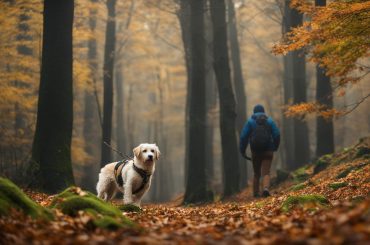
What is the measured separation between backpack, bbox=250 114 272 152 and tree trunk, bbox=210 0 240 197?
273cm

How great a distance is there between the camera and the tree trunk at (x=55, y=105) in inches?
431

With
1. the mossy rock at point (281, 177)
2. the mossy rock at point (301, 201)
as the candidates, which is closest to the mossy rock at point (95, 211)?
the mossy rock at point (301, 201)

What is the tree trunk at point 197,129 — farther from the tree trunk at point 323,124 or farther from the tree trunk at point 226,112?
the tree trunk at point 323,124

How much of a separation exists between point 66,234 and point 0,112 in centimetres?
1615

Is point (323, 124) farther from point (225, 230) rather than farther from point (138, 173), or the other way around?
point (225, 230)

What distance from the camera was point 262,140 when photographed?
1244 cm

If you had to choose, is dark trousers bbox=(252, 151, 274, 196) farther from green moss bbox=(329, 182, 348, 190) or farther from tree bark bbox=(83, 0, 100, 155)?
tree bark bbox=(83, 0, 100, 155)

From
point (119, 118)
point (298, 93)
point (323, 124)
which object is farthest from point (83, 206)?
point (119, 118)

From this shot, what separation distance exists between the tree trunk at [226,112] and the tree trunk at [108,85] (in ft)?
20.8

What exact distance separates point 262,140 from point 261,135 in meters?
0.14

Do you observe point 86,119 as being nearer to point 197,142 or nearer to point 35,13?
point 35,13

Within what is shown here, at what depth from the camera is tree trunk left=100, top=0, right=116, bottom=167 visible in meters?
20.3

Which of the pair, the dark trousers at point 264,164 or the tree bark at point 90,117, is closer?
the dark trousers at point 264,164

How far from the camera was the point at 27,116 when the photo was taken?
21.4 m
